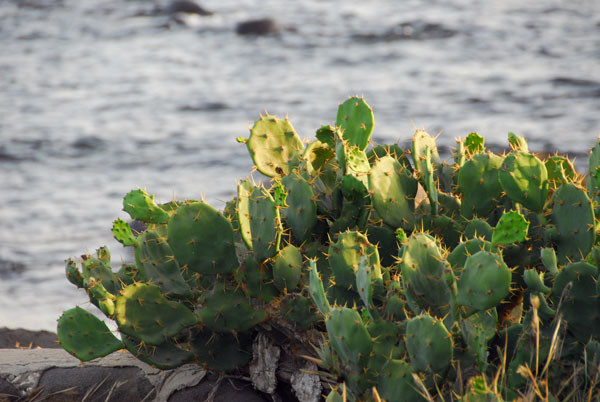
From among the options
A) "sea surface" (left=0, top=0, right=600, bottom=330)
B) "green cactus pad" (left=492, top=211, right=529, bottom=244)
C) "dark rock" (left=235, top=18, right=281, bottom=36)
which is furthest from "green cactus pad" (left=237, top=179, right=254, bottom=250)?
"dark rock" (left=235, top=18, right=281, bottom=36)

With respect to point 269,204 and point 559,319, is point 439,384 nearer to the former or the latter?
point 559,319

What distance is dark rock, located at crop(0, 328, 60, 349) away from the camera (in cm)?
464

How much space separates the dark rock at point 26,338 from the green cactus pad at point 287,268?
2.21 meters

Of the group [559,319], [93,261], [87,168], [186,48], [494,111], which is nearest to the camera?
[559,319]

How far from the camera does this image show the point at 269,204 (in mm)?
2902

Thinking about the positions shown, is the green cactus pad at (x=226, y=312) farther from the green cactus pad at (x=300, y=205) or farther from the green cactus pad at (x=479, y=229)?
the green cactus pad at (x=479, y=229)

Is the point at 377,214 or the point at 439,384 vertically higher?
the point at 377,214

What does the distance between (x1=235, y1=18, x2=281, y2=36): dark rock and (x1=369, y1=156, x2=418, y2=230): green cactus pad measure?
13088 mm

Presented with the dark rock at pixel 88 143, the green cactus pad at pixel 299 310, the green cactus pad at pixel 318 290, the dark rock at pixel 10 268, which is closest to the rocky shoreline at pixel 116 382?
the green cactus pad at pixel 299 310

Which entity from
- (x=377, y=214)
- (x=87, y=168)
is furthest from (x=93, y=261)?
(x=87, y=168)

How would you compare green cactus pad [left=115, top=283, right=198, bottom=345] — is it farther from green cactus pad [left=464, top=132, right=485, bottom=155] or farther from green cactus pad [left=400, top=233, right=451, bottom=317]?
green cactus pad [left=464, top=132, right=485, bottom=155]

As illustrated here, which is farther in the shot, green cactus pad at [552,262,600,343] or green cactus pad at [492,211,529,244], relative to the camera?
green cactus pad at [552,262,600,343]

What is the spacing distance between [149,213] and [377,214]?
98 centimetres

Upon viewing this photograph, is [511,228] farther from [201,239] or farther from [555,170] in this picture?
[201,239]
